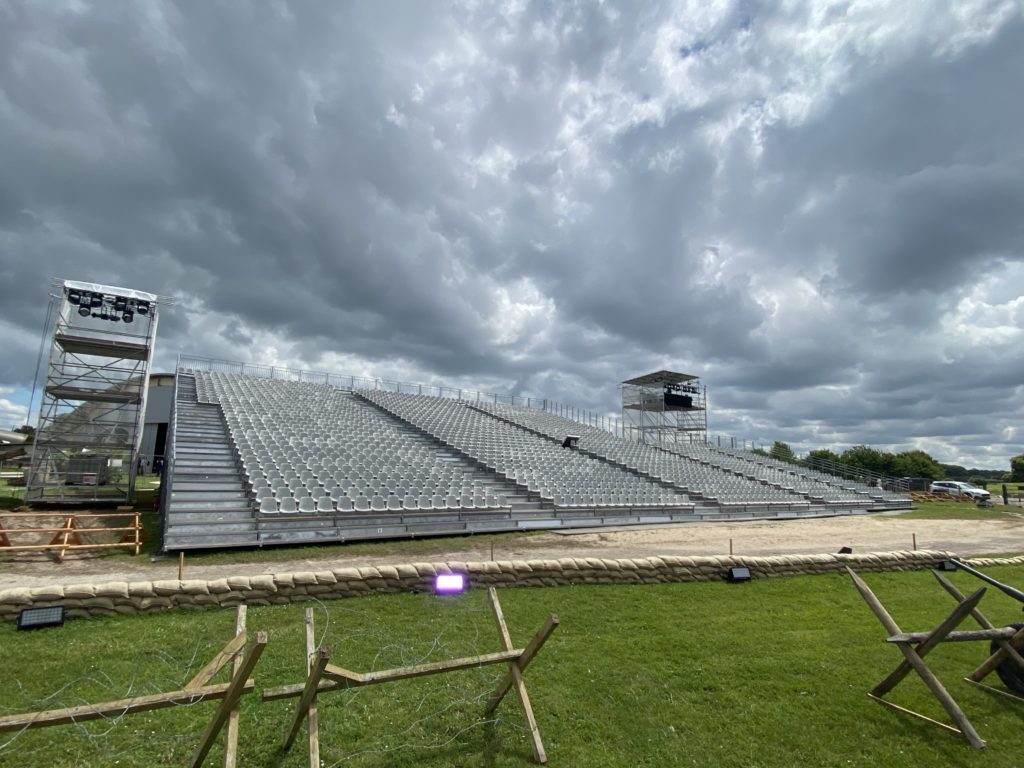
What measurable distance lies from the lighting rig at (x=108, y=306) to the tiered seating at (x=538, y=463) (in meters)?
13.1

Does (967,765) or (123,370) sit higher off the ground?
(123,370)

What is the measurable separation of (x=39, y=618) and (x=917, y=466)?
9842 cm

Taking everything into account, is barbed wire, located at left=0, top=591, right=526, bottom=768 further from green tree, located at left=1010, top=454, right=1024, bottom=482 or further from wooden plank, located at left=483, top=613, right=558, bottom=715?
green tree, located at left=1010, top=454, right=1024, bottom=482

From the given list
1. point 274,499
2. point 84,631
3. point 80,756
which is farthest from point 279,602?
point 274,499

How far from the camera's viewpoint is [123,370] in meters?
23.5

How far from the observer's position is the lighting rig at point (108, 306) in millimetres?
22172

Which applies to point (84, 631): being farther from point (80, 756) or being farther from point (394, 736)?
point (394, 736)

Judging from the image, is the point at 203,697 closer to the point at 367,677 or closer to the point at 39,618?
the point at 367,677

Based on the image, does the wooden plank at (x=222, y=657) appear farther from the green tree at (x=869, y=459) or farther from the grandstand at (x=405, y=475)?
the green tree at (x=869, y=459)

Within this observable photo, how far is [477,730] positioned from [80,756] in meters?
3.21

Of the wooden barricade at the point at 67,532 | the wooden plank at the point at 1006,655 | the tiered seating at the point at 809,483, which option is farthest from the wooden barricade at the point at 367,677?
the tiered seating at the point at 809,483

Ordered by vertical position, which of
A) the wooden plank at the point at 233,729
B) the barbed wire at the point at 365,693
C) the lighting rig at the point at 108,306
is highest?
the lighting rig at the point at 108,306

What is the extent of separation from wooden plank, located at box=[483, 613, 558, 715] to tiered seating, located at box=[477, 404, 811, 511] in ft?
69.8

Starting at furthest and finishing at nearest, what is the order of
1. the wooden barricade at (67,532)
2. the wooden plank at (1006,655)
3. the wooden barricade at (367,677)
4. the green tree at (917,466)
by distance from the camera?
the green tree at (917,466) → the wooden barricade at (67,532) → the wooden plank at (1006,655) → the wooden barricade at (367,677)
